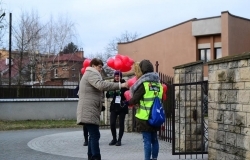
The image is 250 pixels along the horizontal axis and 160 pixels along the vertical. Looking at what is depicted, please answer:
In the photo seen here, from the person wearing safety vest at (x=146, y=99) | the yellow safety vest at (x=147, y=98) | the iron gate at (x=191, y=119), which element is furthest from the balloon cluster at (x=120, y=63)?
the yellow safety vest at (x=147, y=98)

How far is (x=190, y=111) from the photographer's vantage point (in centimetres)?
884

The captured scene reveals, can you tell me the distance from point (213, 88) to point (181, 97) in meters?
1.75

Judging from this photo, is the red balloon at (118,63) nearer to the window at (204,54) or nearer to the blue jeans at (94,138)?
the blue jeans at (94,138)

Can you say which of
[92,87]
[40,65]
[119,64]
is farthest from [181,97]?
[40,65]

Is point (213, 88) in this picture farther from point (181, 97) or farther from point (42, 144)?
point (42, 144)

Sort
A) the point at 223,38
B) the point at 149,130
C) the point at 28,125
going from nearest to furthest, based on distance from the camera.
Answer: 1. the point at 149,130
2. the point at 28,125
3. the point at 223,38

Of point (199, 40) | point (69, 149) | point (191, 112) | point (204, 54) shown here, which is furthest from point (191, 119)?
point (199, 40)

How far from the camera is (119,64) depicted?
8.76 m

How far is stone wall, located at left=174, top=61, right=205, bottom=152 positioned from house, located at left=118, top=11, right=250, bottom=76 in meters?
24.1

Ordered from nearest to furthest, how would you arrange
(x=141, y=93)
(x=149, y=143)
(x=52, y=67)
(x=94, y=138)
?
(x=141, y=93) < (x=149, y=143) < (x=94, y=138) < (x=52, y=67)

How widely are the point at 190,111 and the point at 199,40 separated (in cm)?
2806

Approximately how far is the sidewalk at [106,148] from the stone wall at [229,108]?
1.27 m

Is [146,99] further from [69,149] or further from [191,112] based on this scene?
[69,149]

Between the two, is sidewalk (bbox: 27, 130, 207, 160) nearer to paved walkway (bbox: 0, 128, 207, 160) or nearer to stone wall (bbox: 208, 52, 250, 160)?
paved walkway (bbox: 0, 128, 207, 160)
